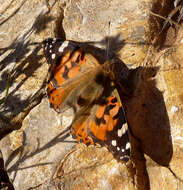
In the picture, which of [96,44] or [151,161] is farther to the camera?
[96,44]

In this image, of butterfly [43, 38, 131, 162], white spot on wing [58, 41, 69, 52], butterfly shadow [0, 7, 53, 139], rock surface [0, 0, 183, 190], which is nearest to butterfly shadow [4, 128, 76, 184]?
rock surface [0, 0, 183, 190]

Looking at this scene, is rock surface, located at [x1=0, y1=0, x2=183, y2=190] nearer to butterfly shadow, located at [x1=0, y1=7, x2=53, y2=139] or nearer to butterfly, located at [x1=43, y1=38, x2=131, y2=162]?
butterfly shadow, located at [x1=0, y1=7, x2=53, y2=139]

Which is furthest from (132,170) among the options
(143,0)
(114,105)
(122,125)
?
(143,0)

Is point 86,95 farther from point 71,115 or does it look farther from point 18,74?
point 18,74

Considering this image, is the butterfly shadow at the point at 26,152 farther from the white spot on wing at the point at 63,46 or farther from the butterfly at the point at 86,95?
the white spot on wing at the point at 63,46

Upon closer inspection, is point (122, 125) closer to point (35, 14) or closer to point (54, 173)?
point (54, 173)

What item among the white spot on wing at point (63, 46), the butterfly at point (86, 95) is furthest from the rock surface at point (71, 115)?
the white spot on wing at point (63, 46)
